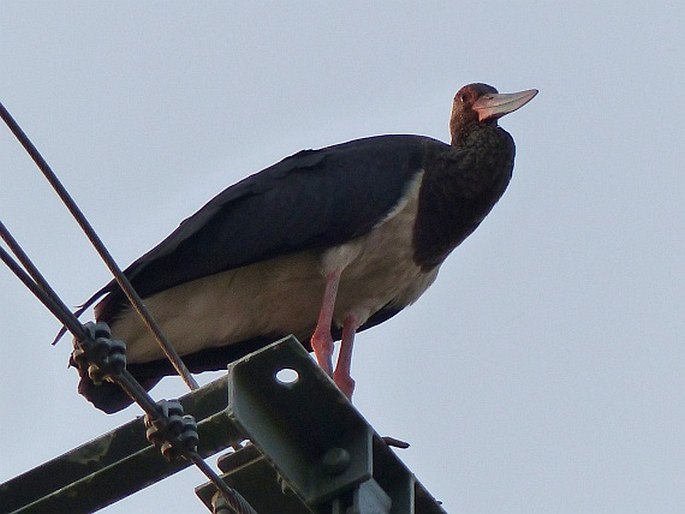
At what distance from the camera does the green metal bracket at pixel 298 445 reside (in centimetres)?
429

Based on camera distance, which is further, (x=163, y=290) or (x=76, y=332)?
(x=163, y=290)

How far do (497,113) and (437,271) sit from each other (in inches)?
41.2

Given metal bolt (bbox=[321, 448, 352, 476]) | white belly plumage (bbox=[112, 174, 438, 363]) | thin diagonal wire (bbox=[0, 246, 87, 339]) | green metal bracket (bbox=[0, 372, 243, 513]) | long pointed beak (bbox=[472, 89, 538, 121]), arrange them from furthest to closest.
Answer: long pointed beak (bbox=[472, 89, 538, 121]) < white belly plumage (bbox=[112, 174, 438, 363]) < metal bolt (bbox=[321, 448, 352, 476]) < green metal bracket (bbox=[0, 372, 243, 513]) < thin diagonal wire (bbox=[0, 246, 87, 339])

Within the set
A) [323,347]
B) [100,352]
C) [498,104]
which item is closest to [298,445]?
[100,352]

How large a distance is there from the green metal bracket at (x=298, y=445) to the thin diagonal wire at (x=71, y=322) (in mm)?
192

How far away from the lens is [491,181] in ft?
28.8

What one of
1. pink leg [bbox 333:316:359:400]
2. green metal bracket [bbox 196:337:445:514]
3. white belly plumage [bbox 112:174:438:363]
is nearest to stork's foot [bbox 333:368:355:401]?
pink leg [bbox 333:316:359:400]

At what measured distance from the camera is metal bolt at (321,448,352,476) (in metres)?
4.40

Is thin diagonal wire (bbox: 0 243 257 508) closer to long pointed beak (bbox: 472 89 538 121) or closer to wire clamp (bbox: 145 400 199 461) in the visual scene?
wire clamp (bbox: 145 400 199 461)

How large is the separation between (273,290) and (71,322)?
4.40 m

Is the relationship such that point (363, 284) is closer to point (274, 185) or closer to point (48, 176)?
point (274, 185)

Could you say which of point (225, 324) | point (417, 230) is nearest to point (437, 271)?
point (417, 230)

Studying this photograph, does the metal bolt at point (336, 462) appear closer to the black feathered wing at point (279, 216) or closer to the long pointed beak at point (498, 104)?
the black feathered wing at point (279, 216)

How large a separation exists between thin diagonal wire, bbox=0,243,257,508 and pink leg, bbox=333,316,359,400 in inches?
160
